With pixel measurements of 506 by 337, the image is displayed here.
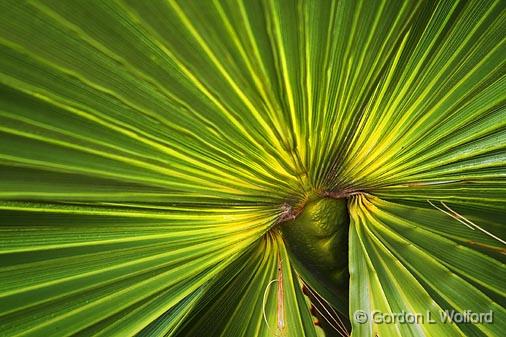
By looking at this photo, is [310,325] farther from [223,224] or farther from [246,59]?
[246,59]

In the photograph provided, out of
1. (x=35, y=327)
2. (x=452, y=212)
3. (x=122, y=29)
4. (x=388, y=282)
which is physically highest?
(x=122, y=29)

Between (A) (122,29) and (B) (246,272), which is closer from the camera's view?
(A) (122,29)

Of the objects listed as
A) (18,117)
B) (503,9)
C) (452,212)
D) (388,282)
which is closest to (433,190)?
(452,212)

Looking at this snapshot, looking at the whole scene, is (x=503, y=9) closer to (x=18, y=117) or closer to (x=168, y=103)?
(x=168, y=103)

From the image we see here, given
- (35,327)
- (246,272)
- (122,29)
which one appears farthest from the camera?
(246,272)

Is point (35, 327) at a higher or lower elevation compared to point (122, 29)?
lower

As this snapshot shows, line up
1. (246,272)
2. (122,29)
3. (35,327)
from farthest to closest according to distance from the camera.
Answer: (246,272), (35,327), (122,29)
